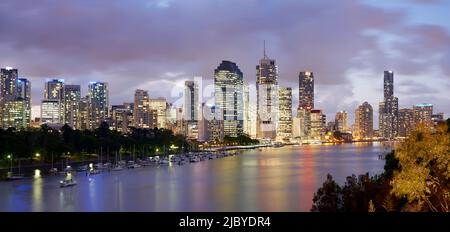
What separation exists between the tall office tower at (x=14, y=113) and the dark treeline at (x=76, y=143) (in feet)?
198

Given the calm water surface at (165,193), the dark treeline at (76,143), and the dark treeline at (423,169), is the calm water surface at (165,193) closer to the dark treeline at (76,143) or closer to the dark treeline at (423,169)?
the dark treeline at (76,143)

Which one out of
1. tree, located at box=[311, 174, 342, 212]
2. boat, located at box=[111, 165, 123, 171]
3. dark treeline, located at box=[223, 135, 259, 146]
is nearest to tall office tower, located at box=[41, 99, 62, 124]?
dark treeline, located at box=[223, 135, 259, 146]

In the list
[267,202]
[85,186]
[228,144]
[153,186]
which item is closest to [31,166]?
[85,186]

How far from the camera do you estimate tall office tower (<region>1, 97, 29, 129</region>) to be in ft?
502

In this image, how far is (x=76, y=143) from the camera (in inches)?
2876

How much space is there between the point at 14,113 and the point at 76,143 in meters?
91.5

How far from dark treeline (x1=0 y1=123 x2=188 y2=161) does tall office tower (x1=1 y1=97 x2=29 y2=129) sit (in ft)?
198

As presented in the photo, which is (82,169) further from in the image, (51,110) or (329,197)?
(51,110)

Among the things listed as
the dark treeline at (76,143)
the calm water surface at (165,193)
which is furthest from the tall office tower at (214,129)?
the calm water surface at (165,193)

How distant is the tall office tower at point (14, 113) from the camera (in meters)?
153

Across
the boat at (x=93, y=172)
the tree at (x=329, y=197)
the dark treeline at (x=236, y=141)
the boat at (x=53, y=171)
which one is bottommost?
the boat at (x=93, y=172)

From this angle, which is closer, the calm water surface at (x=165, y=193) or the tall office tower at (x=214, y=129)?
the calm water surface at (x=165, y=193)
